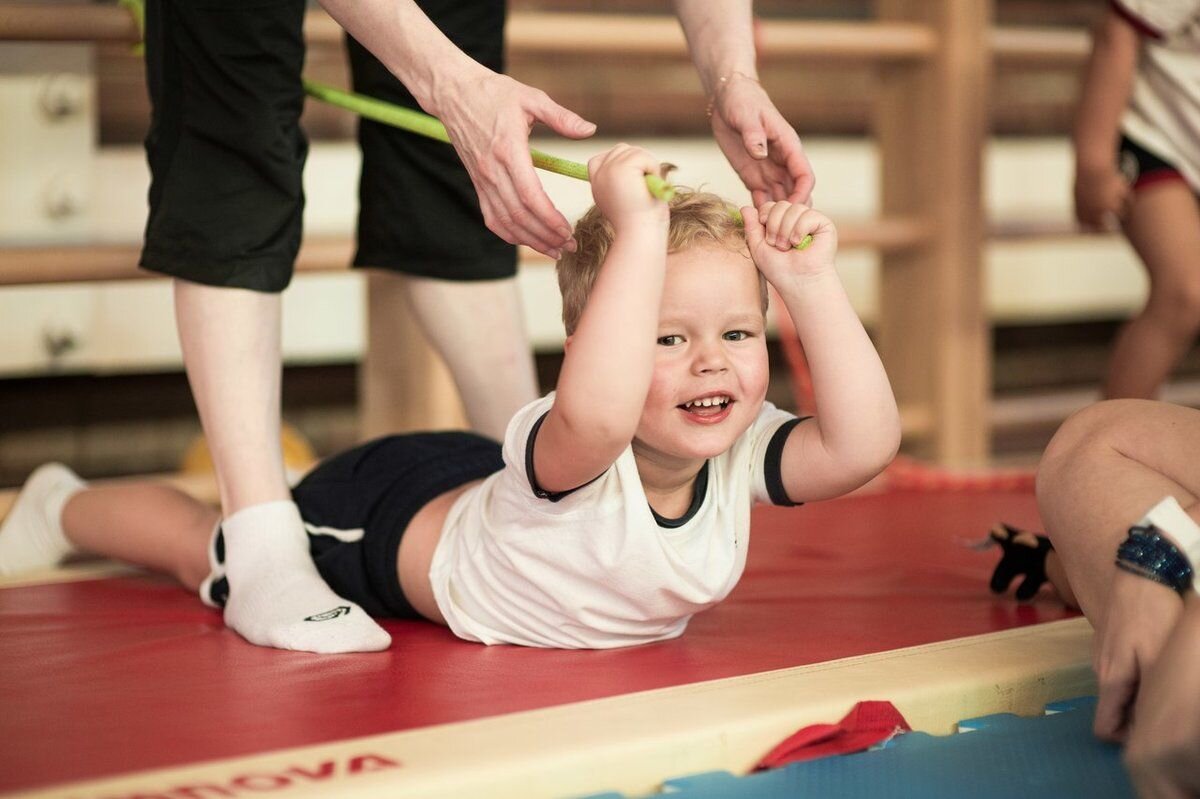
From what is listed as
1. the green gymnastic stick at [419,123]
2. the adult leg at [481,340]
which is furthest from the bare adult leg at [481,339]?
the green gymnastic stick at [419,123]

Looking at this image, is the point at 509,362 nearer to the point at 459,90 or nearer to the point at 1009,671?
the point at 459,90

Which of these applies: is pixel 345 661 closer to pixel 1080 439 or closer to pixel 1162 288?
pixel 1080 439

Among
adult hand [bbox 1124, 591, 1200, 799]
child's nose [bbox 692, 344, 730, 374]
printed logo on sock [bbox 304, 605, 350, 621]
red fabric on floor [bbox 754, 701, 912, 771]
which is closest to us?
adult hand [bbox 1124, 591, 1200, 799]

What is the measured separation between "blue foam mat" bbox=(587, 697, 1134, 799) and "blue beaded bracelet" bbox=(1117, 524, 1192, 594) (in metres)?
0.11

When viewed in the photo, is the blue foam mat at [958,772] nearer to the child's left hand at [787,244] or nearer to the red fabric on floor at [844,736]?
the red fabric on floor at [844,736]

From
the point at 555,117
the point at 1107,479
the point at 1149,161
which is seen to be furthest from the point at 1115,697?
the point at 1149,161

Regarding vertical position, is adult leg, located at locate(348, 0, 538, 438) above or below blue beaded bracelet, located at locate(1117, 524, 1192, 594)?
above

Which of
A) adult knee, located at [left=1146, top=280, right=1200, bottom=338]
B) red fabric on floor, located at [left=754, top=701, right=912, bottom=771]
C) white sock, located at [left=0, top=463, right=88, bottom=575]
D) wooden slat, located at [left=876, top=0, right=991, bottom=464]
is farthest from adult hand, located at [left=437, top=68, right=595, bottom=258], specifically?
wooden slat, located at [left=876, top=0, right=991, bottom=464]

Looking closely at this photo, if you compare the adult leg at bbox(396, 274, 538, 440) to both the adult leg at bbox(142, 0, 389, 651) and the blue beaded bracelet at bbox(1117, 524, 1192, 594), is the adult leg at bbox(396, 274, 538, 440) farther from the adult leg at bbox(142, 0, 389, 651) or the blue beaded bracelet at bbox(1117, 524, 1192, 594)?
the blue beaded bracelet at bbox(1117, 524, 1192, 594)

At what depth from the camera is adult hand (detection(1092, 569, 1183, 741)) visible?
854 millimetres

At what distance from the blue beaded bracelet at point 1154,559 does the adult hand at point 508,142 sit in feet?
1.35

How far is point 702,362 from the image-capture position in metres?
1.02

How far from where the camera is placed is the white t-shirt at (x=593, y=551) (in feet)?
3.44

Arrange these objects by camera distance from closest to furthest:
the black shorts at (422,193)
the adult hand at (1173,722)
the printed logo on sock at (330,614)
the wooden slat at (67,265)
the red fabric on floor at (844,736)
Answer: the adult hand at (1173,722), the red fabric on floor at (844,736), the printed logo on sock at (330,614), the black shorts at (422,193), the wooden slat at (67,265)
